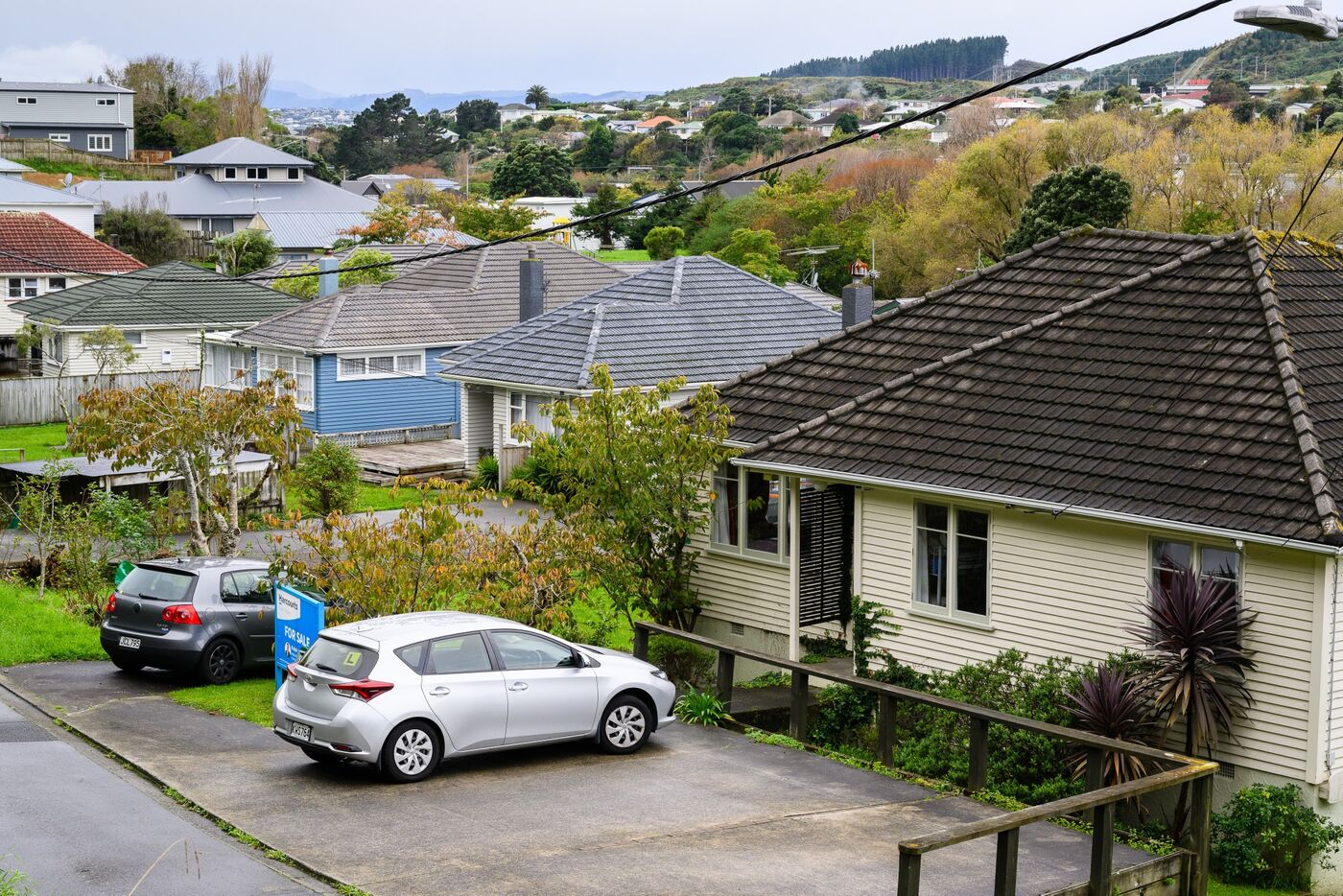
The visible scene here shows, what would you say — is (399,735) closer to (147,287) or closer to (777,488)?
(777,488)

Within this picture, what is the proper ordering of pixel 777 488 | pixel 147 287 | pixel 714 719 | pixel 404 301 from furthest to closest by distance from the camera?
pixel 147 287 < pixel 404 301 < pixel 777 488 < pixel 714 719

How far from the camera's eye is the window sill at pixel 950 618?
666 inches

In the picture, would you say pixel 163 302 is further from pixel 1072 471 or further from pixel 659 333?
pixel 1072 471

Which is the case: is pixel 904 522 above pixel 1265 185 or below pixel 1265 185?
below

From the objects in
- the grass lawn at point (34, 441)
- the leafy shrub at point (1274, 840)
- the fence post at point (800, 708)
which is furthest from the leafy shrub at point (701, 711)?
the grass lawn at point (34, 441)

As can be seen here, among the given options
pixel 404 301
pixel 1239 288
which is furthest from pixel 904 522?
pixel 404 301

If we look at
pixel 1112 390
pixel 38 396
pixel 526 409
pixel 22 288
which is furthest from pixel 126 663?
pixel 22 288

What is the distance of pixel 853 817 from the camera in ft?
44.6

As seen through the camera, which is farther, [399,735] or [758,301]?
[758,301]

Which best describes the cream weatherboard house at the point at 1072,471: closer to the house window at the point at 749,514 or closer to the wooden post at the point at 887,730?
the house window at the point at 749,514

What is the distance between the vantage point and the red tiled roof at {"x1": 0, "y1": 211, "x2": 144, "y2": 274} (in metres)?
64.0

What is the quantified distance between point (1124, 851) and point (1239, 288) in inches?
293

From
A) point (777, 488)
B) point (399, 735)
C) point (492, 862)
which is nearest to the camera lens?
point (492, 862)

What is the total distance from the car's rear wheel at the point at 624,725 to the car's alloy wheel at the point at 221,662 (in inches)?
253
